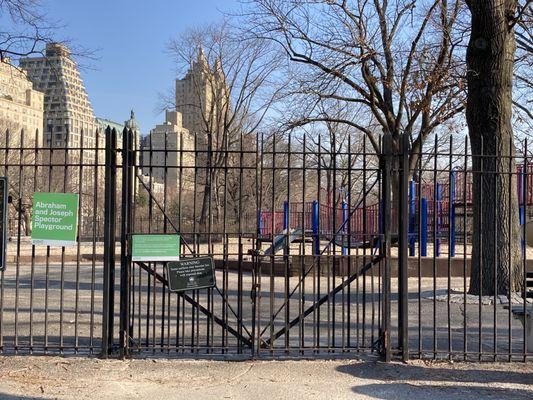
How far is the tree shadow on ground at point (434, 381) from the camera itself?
17.5ft

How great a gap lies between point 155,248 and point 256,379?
1794 millimetres

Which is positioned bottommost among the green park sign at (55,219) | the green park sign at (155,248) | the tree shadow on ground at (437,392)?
the tree shadow on ground at (437,392)

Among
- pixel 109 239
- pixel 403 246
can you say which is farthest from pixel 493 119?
pixel 109 239

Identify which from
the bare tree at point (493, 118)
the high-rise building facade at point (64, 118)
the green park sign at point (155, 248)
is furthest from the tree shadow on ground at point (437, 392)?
the bare tree at point (493, 118)

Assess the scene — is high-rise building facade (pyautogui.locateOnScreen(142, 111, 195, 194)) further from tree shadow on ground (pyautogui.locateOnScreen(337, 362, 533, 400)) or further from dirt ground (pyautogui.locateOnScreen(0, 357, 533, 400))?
tree shadow on ground (pyautogui.locateOnScreen(337, 362, 533, 400))

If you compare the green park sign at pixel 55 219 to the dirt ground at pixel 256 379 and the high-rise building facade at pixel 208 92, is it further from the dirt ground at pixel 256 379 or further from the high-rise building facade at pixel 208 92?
the high-rise building facade at pixel 208 92

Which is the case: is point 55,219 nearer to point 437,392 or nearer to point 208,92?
point 437,392

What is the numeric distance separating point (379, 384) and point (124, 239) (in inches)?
122

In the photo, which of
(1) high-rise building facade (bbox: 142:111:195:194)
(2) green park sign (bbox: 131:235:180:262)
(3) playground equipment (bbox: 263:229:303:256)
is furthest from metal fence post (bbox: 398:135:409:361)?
(2) green park sign (bbox: 131:235:180:262)

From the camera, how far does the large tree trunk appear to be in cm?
1034

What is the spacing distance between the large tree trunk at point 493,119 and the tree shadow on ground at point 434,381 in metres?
4.69

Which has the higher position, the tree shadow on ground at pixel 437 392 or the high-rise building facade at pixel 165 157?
the high-rise building facade at pixel 165 157

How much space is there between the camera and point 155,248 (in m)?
6.25

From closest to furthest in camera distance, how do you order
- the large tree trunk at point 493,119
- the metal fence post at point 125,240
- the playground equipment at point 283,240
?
the metal fence post at point 125,240 < the playground equipment at point 283,240 < the large tree trunk at point 493,119
